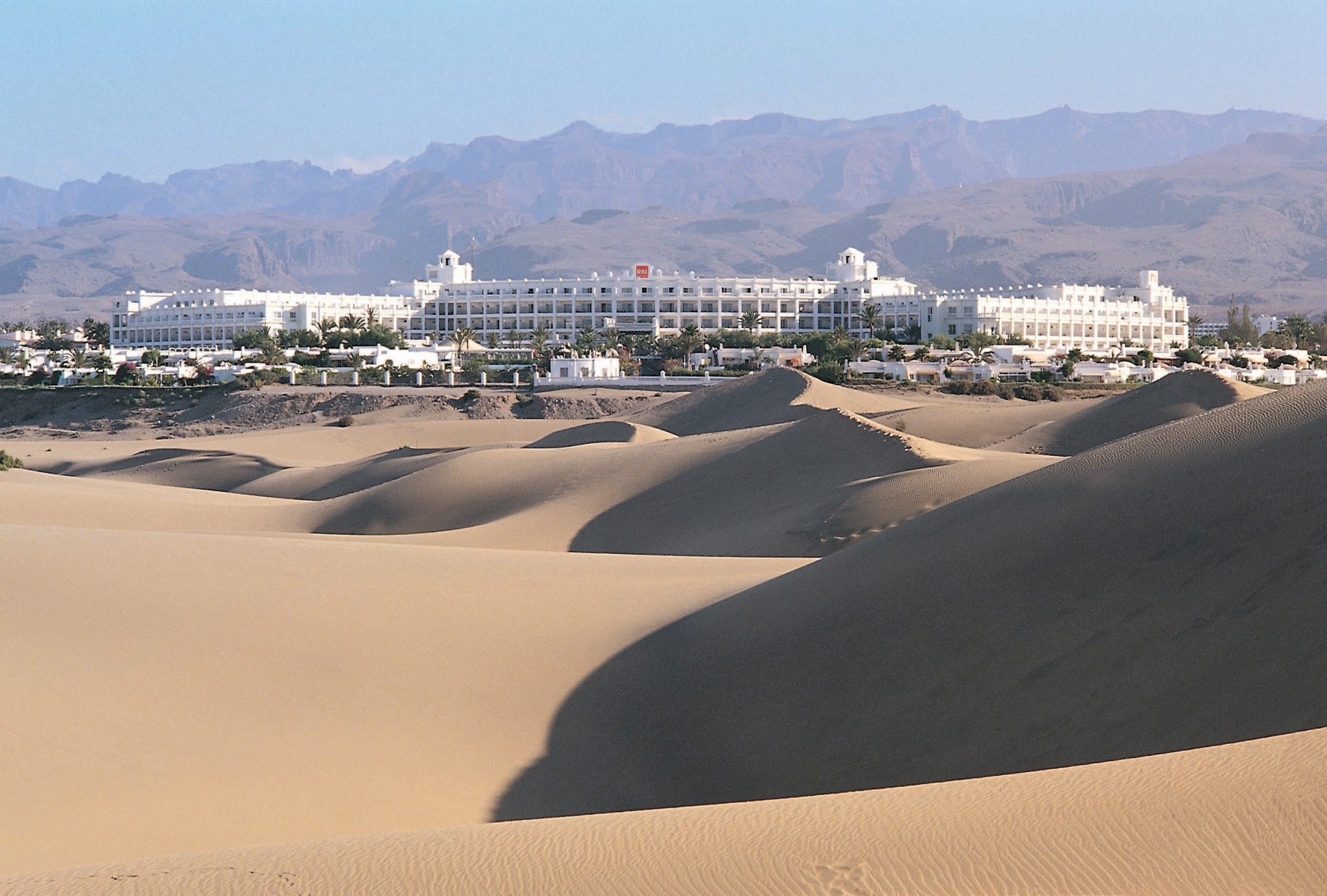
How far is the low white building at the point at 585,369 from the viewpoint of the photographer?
75.0m

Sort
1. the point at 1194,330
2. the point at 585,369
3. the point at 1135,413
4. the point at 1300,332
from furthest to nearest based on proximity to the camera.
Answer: the point at 1194,330 → the point at 1300,332 → the point at 585,369 → the point at 1135,413

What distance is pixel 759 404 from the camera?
148 feet

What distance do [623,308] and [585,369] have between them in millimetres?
50947

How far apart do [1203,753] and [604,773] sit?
4.75 m

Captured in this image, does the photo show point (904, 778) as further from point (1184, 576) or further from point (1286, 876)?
point (1286, 876)

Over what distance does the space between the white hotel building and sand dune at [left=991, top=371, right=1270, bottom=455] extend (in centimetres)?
7958

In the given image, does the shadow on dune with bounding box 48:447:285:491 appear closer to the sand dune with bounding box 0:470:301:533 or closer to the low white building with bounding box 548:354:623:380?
the sand dune with bounding box 0:470:301:533

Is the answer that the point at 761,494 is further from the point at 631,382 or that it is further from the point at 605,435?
the point at 631,382

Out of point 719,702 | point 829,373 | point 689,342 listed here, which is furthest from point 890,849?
point 689,342

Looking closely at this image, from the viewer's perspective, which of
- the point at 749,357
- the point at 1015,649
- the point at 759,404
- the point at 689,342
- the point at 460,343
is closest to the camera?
the point at 1015,649

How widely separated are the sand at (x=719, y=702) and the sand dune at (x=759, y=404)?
85.4ft

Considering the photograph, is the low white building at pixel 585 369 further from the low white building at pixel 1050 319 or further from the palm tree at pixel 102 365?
the low white building at pixel 1050 319

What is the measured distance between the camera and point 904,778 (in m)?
9.87

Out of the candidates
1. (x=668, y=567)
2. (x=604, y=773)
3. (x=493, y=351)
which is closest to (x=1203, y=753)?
(x=604, y=773)
